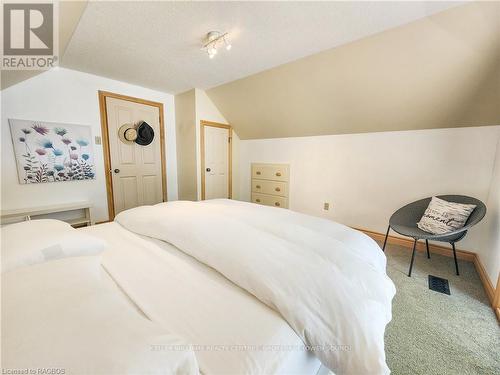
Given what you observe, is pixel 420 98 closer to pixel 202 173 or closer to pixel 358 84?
pixel 358 84

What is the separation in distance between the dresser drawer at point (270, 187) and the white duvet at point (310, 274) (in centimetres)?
225

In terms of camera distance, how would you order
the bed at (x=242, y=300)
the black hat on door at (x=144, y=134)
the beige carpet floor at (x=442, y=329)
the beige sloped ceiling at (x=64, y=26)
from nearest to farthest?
the bed at (x=242, y=300), the beige carpet floor at (x=442, y=329), the beige sloped ceiling at (x=64, y=26), the black hat on door at (x=144, y=134)

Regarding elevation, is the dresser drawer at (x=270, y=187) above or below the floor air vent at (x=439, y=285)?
above

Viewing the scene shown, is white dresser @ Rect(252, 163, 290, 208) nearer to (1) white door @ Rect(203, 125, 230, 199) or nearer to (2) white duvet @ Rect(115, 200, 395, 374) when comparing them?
(1) white door @ Rect(203, 125, 230, 199)

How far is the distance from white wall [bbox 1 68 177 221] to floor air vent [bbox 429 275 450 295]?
153 inches

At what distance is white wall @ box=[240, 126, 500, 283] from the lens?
223 cm

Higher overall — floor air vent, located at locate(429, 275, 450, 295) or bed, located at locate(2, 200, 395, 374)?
bed, located at locate(2, 200, 395, 374)

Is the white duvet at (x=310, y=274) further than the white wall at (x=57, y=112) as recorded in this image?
No

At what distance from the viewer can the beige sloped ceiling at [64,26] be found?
4.89 feet

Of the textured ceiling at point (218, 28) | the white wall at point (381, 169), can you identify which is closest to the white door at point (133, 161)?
the textured ceiling at point (218, 28)

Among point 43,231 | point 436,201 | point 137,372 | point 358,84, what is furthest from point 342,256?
point 358,84

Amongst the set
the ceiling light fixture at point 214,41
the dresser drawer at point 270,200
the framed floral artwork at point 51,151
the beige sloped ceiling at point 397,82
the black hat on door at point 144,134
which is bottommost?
the dresser drawer at point 270,200

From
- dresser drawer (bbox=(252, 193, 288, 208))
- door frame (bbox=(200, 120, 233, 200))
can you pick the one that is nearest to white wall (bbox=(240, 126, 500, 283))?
dresser drawer (bbox=(252, 193, 288, 208))

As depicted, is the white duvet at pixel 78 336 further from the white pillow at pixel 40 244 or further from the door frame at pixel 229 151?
the door frame at pixel 229 151
